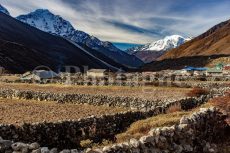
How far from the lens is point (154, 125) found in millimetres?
23719

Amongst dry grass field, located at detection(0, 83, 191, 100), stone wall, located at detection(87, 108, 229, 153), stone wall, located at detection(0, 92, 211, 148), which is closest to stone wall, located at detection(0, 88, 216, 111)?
dry grass field, located at detection(0, 83, 191, 100)

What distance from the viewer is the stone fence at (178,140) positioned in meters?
13.4

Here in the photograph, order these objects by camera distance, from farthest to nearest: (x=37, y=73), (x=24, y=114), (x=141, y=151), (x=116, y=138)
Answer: (x=37, y=73)
(x=24, y=114)
(x=116, y=138)
(x=141, y=151)

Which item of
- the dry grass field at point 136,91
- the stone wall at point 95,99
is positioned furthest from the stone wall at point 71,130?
the dry grass field at point 136,91

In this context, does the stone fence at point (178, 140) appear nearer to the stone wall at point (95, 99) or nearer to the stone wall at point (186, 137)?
the stone wall at point (186, 137)

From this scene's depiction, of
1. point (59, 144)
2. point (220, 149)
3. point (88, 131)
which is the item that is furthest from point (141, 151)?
point (88, 131)

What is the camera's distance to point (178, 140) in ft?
55.2

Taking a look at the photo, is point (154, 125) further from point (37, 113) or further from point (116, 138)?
point (37, 113)

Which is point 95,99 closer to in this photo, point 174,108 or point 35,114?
point 35,114

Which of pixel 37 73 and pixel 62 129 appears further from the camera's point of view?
pixel 37 73

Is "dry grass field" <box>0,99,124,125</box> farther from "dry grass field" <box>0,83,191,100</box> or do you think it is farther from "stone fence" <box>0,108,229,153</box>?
"dry grass field" <box>0,83,191,100</box>

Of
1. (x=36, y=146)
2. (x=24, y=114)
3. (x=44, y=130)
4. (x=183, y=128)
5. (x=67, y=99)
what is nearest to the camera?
(x=36, y=146)

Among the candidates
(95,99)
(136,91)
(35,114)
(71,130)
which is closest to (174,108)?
(35,114)

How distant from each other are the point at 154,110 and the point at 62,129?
11460 millimetres
